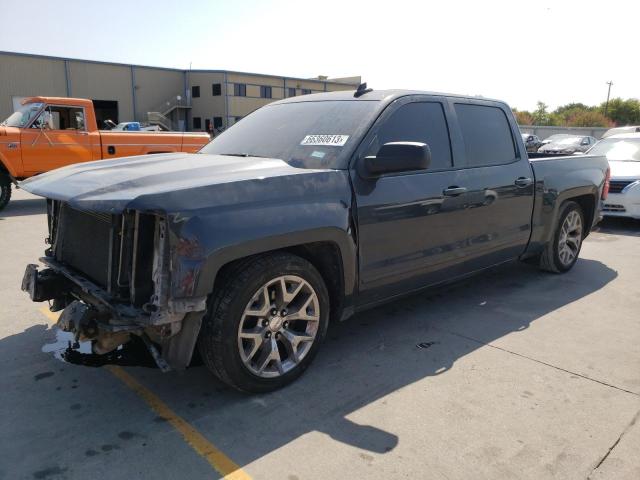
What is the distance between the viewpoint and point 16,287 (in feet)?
16.7

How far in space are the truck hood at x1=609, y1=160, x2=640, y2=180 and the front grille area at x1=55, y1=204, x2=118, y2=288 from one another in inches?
341

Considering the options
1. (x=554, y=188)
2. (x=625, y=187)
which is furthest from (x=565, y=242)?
(x=625, y=187)

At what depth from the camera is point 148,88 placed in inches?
1750

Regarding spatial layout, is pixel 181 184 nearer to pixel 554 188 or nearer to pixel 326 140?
pixel 326 140

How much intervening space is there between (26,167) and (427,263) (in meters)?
9.38

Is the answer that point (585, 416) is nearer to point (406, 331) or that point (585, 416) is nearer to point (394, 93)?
point (406, 331)

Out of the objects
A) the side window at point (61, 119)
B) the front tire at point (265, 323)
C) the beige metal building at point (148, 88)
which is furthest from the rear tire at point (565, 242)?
the beige metal building at point (148, 88)

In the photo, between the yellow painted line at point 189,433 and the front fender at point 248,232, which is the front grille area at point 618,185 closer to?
the front fender at point 248,232

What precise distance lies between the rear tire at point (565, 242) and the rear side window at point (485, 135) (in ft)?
4.20

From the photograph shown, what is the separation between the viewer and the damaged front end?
262 centimetres

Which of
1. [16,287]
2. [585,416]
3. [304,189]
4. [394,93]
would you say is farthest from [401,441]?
[16,287]

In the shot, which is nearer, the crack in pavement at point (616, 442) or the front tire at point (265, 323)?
the crack in pavement at point (616, 442)

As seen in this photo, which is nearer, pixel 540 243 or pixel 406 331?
pixel 406 331

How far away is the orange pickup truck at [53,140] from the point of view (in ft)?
33.4
